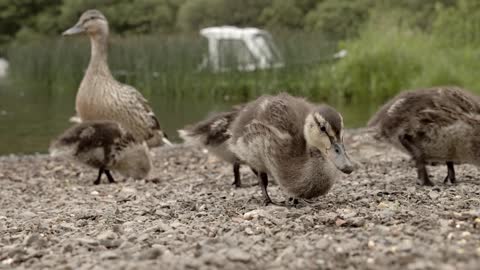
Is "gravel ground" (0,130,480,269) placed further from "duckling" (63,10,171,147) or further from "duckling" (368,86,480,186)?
"duckling" (63,10,171,147)

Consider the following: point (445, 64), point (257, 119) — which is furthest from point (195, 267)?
point (445, 64)

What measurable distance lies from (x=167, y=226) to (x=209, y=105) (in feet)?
37.4

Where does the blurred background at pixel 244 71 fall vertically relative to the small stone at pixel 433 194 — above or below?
below

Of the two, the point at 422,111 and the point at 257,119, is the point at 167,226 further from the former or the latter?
the point at 422,111

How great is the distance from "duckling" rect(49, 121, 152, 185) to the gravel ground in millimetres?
468

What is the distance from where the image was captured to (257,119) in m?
4.90

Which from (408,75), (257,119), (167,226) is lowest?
(408,75)

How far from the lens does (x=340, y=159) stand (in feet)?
14.3

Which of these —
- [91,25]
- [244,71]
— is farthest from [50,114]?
[91,25]

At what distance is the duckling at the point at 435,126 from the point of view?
5.55 metres

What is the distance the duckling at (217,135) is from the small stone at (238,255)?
3.19 meters

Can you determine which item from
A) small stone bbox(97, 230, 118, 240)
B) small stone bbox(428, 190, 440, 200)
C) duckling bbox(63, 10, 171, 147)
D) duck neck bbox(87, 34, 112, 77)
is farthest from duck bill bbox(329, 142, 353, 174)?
duck neck bbox(87, 34, 112, 77)

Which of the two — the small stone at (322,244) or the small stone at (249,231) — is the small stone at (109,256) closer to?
the small stone at (249,231)

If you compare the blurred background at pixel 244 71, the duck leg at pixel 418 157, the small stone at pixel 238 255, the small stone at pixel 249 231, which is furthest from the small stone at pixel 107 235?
the blurred background at pixel 244 71
